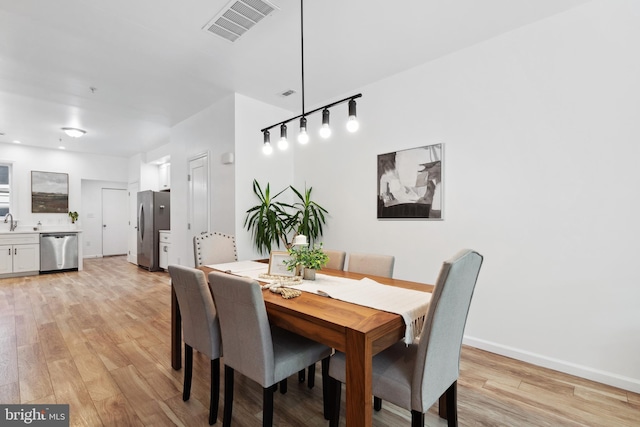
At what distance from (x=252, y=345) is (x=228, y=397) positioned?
44 cm

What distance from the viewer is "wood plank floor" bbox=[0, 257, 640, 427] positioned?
5.94ft

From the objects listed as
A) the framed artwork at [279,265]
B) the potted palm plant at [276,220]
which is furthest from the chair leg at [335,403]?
the potted palm plant at [276,220]

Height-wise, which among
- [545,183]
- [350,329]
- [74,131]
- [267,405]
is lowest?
[267,405]

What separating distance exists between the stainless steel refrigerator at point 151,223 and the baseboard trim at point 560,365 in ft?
19.5

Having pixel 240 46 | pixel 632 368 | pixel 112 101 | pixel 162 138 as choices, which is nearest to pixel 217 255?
pixel 240 46

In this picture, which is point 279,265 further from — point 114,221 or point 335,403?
point 114,221

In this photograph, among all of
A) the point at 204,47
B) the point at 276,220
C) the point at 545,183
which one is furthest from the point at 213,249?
the point at 545,183

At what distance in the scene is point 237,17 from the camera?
236 cm

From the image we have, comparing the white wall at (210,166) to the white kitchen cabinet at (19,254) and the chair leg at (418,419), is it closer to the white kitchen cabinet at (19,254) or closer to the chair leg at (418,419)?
the chair leg at (418,419)

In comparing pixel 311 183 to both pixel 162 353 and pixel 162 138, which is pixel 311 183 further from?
pixel 162 138

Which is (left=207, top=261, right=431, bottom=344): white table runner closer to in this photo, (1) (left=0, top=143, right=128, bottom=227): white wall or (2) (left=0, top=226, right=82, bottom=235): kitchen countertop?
(2) (left=0, top=226, right=82, bottom=235): kitchen countertop

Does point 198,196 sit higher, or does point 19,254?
point 198,196

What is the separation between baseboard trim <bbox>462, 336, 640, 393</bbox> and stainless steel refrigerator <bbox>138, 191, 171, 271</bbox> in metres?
5.95

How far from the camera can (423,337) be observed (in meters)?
1.31
